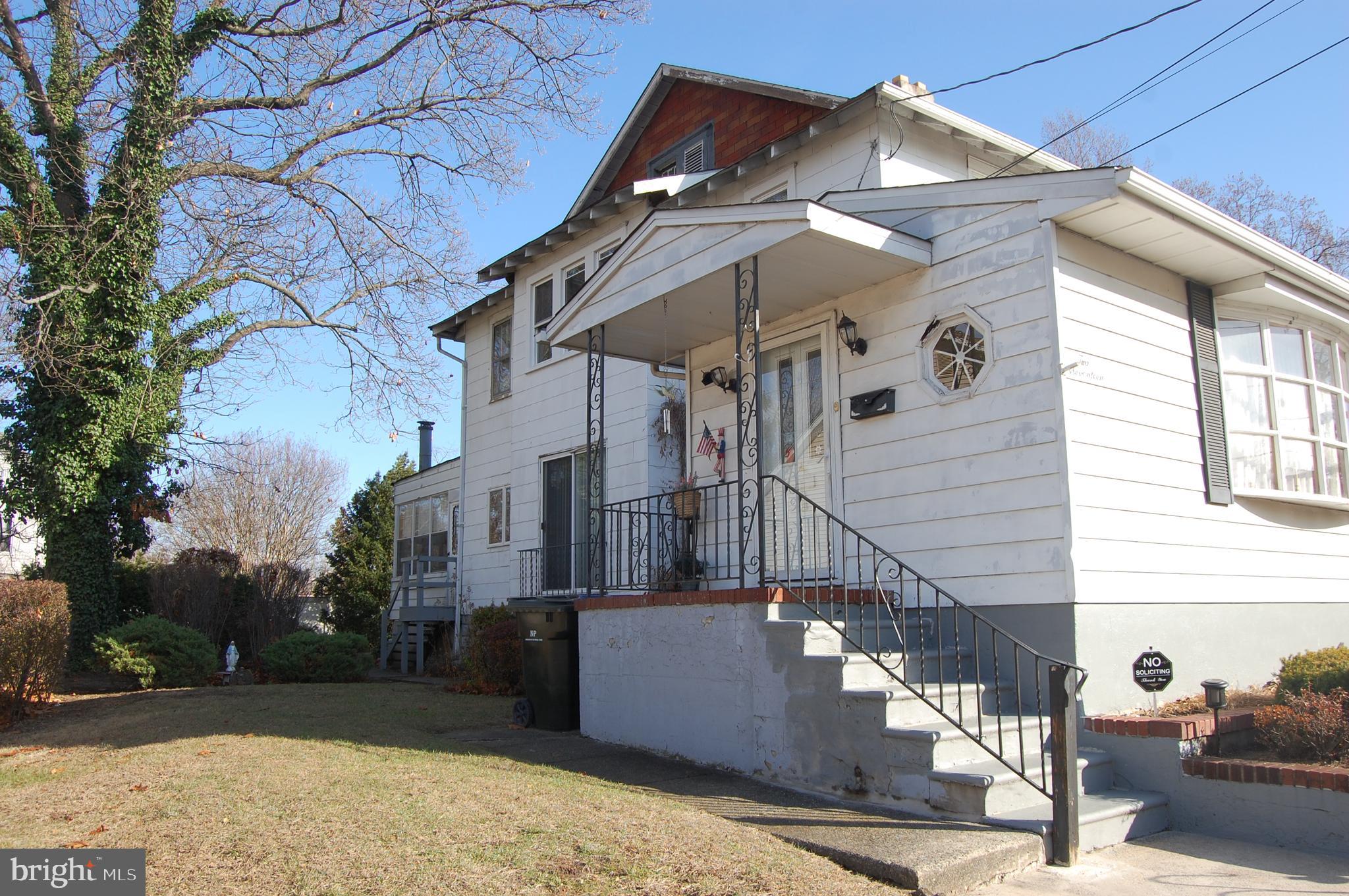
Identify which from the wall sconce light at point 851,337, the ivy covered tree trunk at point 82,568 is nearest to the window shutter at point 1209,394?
the wall sconce light at point 851,337

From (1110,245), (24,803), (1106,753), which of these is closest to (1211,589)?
(1106,753)

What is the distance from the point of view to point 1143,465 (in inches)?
265

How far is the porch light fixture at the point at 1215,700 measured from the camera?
5.62 metres

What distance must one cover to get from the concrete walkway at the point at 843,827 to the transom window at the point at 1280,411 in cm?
431

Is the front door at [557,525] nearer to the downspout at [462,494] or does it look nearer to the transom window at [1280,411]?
the downspout at [462,494]

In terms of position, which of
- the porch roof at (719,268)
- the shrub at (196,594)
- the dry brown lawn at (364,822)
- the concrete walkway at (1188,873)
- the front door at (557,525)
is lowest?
the concrete walkway at (1188,873)

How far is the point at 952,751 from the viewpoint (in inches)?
213

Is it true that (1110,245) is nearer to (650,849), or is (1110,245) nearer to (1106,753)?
(1106,753)

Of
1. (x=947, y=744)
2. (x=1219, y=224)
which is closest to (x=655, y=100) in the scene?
(x=1219, y=224)

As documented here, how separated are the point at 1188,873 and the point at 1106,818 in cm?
50

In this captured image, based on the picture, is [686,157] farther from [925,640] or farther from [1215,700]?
[1215,700]

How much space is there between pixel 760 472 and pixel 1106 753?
9.14ft

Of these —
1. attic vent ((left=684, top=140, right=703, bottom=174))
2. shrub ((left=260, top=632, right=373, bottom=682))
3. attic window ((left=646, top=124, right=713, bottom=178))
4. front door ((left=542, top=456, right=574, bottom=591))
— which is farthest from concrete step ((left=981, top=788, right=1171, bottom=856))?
shrub ((left=260, top=632, right=373, bottom=682))

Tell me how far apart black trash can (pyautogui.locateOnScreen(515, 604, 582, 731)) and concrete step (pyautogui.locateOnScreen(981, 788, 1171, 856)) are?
4.57 meters
